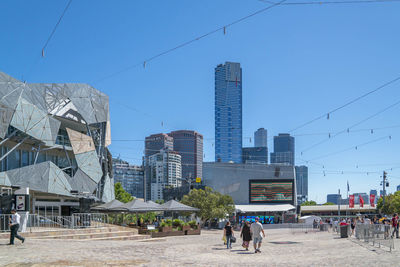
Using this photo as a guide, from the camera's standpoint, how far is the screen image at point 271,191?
66.1 meters

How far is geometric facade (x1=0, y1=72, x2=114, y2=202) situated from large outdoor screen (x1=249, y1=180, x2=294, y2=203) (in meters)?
24.8

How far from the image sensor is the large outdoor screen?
2603 inches

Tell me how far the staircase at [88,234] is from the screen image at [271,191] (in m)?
39.2

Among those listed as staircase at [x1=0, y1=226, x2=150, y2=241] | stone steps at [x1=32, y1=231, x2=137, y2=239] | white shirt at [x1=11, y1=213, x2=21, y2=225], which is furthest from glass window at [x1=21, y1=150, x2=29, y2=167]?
white shirt at [x1=11, y1=213, x2=21, y2=225]

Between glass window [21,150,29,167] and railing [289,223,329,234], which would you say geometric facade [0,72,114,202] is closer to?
glass window [21,150,29,167]

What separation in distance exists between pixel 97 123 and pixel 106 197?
806cm

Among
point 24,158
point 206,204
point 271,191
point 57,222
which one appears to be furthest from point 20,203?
point 271,191

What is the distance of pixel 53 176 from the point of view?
1468 inches

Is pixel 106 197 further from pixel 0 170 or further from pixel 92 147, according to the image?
pixel 0 170

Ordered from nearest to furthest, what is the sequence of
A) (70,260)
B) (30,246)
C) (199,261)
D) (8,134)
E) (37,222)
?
1. (70,260)
2. (199,261)
3. (30,246)
4. (37,222)
5. (8,134)

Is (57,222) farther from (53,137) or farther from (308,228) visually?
(308,228)

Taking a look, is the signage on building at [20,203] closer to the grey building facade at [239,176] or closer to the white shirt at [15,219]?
the white shirt at [15,219]

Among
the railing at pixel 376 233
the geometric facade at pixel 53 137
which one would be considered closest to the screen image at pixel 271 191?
the geometric facade at pixel 53 137

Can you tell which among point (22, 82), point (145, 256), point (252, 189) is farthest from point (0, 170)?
point (252, 189)
